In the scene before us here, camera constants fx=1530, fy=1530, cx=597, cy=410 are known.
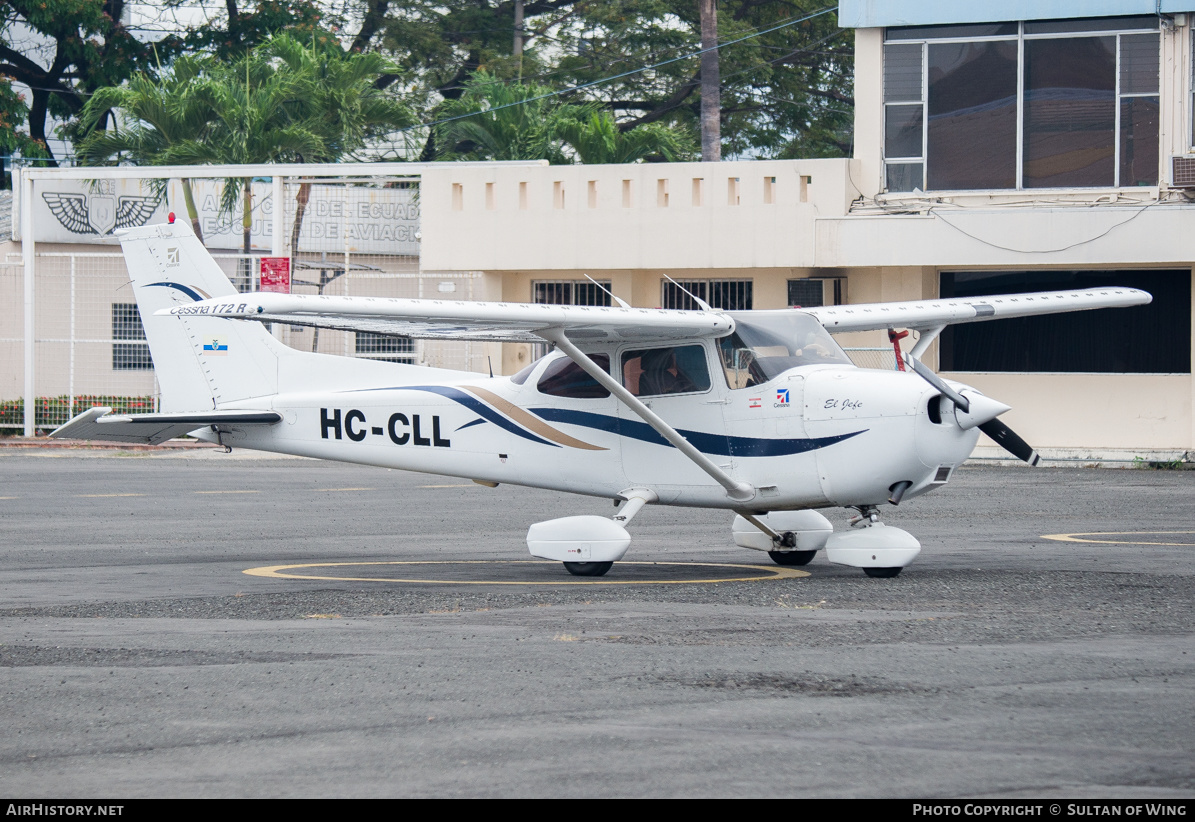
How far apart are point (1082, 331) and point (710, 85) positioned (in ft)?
44.9

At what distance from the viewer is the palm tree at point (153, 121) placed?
106ft

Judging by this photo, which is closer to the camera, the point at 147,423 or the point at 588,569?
the point at 588,569

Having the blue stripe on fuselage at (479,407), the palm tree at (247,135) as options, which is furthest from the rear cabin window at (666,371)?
the palm tree at (247,135)

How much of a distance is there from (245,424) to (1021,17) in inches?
701

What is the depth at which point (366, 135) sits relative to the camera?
3584cm

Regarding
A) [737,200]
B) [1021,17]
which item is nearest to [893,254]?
[737,200]

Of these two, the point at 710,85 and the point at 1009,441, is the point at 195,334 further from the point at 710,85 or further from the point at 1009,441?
the point at 710,85

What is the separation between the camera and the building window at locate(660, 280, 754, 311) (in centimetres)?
2828

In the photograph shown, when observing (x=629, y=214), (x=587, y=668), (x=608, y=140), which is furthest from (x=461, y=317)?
(x=608, y=140)

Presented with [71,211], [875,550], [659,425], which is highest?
[71,211]

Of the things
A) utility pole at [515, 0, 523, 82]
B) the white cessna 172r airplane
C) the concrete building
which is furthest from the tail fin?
utility pole at [515, 0, 523, 82]

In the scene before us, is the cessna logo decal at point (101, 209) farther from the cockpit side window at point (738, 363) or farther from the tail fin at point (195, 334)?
the cockpit side window at point (738, 363)

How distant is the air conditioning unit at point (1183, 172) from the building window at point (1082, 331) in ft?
5.48

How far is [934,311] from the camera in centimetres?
1331
